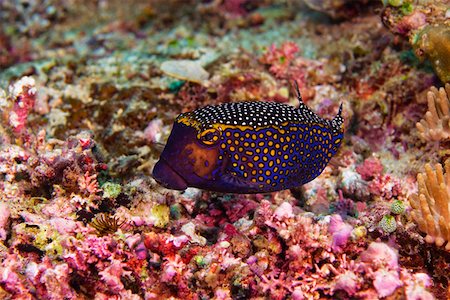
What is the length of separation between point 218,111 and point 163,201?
1.11 m

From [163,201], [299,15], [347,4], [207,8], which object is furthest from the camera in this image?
[207,8]

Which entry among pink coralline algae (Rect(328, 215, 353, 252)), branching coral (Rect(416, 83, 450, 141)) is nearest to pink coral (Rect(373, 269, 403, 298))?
pink coralline algae (Rect(328, 215, 353, 252))

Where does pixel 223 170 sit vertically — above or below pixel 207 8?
above

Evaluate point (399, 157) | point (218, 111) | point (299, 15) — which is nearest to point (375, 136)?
point (399, 157)

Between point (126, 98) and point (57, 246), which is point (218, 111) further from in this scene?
point (126, 98)

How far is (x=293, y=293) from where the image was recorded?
10.2ft

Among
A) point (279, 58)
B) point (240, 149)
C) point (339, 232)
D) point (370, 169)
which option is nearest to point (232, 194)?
point (240, 149)

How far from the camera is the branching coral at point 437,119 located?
4.29 metres

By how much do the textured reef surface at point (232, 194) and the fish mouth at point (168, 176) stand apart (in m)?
0.45

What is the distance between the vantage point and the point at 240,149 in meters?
3.37

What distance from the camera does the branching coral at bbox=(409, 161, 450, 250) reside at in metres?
3.20

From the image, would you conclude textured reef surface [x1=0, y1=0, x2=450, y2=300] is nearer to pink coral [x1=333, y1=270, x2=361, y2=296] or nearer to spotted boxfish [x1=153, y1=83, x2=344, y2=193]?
pink coral [x1=333, y1=270, x2=361, y2=296]

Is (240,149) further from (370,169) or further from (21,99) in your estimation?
(21,99)

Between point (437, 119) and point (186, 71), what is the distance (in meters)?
3.22
